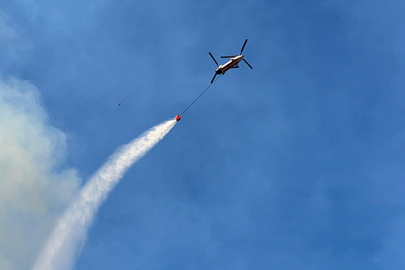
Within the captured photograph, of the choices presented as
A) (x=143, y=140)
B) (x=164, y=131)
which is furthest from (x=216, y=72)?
(x=143, y=140)

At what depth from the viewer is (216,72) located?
133750 mm

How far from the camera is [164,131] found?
138 meters

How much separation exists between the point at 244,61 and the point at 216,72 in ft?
42.4

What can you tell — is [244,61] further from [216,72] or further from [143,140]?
[143,140]

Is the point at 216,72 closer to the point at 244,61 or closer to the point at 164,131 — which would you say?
the point at 244,61

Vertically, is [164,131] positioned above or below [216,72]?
below

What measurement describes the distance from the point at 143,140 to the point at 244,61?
2247 inches

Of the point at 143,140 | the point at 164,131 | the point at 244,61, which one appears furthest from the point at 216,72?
the point at 143,140

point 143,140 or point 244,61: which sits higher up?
point 244,61

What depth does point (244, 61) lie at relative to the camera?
13250cm

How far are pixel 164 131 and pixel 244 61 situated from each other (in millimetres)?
46803

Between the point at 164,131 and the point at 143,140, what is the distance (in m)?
10.7

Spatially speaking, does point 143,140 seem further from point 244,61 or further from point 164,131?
point 244,61
